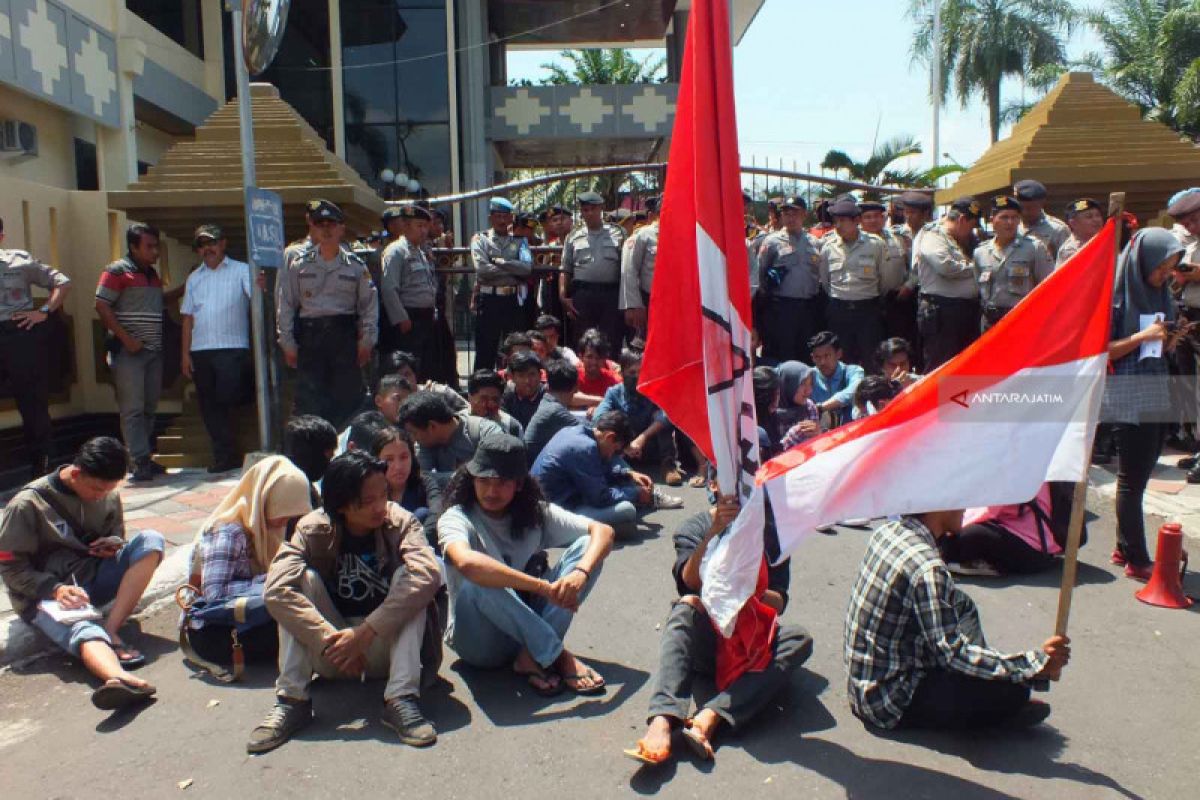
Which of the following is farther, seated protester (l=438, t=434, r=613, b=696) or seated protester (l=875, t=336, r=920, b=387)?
seated protester (l=875, t=336, r=920, b=387)

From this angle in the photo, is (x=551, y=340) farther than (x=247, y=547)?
Yes

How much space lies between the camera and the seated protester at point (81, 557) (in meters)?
4.52

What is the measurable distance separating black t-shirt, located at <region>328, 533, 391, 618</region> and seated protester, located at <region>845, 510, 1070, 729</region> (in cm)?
190

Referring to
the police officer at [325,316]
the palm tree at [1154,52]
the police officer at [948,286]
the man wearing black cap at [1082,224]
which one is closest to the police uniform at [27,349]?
the police officer at [325,316]

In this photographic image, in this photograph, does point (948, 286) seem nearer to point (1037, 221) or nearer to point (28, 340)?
point (1037, 221)

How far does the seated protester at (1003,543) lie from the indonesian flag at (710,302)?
96.5 inches

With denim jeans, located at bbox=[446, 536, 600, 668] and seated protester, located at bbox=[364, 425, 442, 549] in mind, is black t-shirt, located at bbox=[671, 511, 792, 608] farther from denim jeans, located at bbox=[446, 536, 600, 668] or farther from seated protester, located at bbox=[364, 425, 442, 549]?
seated protester, located at bbox=[364, 425, 442, 549]

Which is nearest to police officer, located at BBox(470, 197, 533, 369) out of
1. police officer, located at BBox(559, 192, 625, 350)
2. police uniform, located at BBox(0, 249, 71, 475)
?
police officer, located at BBox(559, 192, 625, 350)

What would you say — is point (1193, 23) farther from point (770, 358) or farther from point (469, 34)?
point (770, 358)

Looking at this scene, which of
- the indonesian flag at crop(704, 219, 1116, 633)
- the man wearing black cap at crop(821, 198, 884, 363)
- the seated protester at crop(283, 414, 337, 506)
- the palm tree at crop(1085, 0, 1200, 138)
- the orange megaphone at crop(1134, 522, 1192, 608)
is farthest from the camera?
the palm tree at crop(1085, 0, 1200, 138)

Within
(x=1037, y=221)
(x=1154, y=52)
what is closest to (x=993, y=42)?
(x=1154, y=52)

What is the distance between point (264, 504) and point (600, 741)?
1.93 m

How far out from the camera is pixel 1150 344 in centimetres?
534

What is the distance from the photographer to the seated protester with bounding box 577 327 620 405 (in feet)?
28.5
